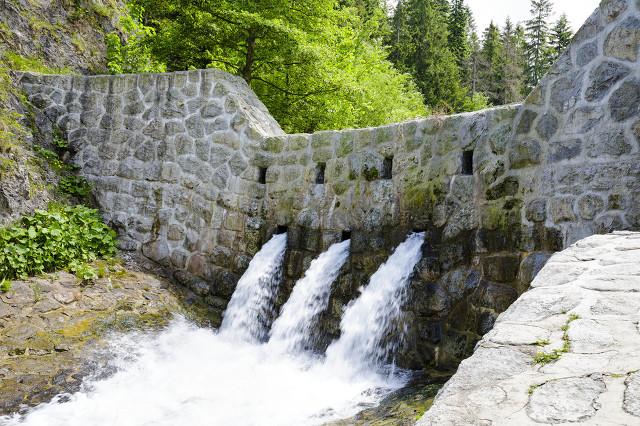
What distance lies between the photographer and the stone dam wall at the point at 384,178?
13.1ft

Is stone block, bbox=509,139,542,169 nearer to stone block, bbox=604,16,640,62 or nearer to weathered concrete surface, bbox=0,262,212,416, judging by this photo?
stone block, bbox=604,16,640,62

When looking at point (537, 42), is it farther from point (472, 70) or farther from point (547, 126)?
point (547, 126)

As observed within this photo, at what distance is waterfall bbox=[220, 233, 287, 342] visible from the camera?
258 inches

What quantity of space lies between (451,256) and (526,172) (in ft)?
3.38

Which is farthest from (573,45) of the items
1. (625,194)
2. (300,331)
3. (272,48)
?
(272,48)

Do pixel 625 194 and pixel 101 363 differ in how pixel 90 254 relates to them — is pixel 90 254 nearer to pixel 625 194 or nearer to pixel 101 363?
pixel 101 363

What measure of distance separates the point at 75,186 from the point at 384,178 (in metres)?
4.95

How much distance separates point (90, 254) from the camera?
705 cm

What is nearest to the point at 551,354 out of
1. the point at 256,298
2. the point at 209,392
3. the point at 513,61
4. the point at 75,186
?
the point at 209,392

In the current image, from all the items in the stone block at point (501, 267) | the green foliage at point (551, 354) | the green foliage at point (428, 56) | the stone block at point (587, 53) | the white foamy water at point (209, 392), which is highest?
the green foliage at point (428, 56)

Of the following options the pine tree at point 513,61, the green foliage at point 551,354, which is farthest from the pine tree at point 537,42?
the green foliage at point 551,354

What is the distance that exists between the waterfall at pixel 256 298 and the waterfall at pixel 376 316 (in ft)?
5.00

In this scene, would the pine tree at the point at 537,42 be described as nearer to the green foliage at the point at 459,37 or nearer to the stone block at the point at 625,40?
the green foliage at the point at 459,37

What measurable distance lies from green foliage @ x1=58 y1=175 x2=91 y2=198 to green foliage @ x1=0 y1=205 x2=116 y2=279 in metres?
0.36
